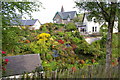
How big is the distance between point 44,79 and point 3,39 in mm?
1349

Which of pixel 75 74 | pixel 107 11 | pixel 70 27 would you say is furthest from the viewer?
pixel 70 27

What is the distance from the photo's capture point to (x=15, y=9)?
313cm

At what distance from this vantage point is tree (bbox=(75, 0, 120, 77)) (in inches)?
156

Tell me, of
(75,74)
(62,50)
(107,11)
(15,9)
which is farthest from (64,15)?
(75,74)

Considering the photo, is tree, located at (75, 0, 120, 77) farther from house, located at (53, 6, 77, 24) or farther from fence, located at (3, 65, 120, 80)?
house, located at (53, 6, 77, 24)

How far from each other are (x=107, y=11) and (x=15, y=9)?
104 inches

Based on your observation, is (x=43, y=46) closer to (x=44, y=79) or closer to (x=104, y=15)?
(x=104, y=15)

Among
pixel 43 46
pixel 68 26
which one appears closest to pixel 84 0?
pixel 43 46

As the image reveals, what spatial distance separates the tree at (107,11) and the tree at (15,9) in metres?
1.61

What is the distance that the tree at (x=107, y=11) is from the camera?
3.96 m

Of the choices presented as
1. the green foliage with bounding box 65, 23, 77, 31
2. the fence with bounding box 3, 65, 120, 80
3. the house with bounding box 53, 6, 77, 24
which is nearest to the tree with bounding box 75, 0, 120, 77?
the fence with bounding box 3, 65, 120, 80

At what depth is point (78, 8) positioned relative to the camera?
4.35 meters

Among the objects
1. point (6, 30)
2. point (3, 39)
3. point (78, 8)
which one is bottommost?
point (3, 39)

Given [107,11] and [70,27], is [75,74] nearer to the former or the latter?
[107,11]
